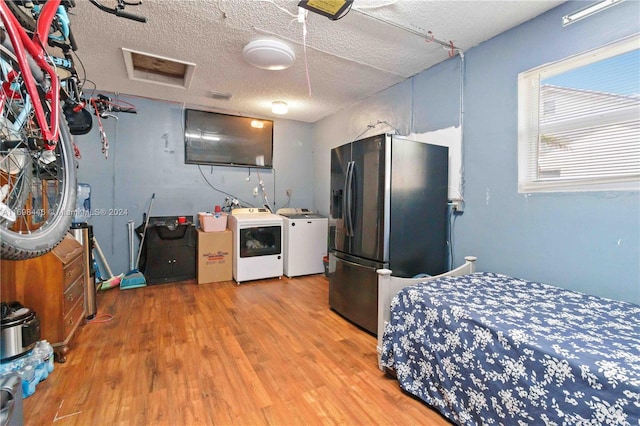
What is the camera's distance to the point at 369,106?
12.0 feet

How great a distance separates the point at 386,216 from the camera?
2.26 metres

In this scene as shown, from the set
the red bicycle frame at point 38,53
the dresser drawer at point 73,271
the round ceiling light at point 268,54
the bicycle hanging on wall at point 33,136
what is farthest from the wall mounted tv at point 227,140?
the red bicycle frame at point 38,53

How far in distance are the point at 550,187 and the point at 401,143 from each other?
108cm

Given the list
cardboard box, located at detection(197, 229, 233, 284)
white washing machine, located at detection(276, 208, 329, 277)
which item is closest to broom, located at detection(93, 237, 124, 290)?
cardboard box, located at detection(197, 229, 233, 284)

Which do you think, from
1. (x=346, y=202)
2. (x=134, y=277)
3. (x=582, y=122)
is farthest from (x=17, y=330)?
(x=582, y=122)

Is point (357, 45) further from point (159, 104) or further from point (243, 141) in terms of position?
point (159, 104)

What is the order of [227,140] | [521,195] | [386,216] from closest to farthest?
[521,195] < [386,216] < [227,140]

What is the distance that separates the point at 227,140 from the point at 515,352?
4227mm

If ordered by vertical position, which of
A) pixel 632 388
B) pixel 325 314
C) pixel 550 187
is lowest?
pixel 325 314

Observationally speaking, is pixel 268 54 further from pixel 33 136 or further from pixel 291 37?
pixel 33 136

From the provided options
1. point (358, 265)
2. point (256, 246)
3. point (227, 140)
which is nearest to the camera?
point (358, 265)

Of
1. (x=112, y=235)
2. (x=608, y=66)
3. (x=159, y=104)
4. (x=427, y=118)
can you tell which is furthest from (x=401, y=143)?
(x=112, y=235)

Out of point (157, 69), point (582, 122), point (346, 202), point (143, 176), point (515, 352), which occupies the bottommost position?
point (515, 352)

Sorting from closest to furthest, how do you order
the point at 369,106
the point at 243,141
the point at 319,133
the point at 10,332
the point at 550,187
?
the point at 10,332, the point at 550,187, the point at 369,106, the point at 243,141, the point at 319,133
